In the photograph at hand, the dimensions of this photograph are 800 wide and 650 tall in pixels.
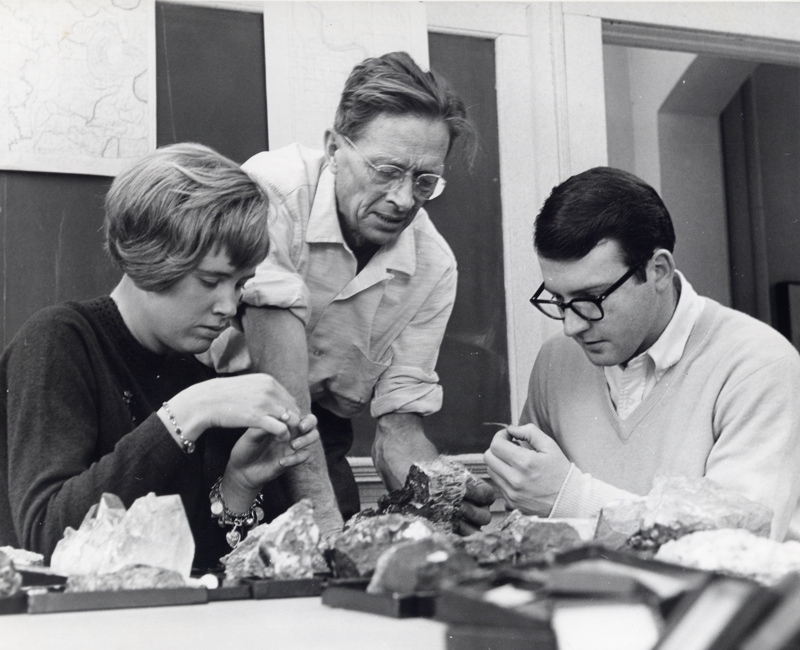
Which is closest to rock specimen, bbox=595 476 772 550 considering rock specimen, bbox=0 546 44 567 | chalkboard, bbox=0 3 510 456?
rock specimen, bbox=0 546 44 567

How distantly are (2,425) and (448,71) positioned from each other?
4.43 feet

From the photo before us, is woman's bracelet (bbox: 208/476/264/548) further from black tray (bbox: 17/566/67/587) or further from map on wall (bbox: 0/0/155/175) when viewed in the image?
map on wall (bbox: 0/0/155/175)

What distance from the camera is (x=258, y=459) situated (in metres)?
1.37

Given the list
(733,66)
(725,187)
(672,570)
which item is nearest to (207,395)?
(672,570)

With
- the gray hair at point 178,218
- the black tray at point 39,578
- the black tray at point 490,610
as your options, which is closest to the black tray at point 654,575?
the black tray at point 490,610

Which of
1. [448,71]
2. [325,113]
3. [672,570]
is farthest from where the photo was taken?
[448,71]

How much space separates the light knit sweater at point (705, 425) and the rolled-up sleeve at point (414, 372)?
0.26 m

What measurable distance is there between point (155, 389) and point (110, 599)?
619mm

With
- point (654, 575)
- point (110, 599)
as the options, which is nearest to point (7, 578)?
point (110, 599)

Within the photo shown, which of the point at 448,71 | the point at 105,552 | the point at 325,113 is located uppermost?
the point at 448,71

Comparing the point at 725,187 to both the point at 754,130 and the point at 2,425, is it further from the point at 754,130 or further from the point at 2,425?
the point at 2,425

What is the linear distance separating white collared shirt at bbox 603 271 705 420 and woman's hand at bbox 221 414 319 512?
0.65 m

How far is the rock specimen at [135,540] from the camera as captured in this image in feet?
3.06

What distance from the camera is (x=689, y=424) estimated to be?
1632 millimetres
